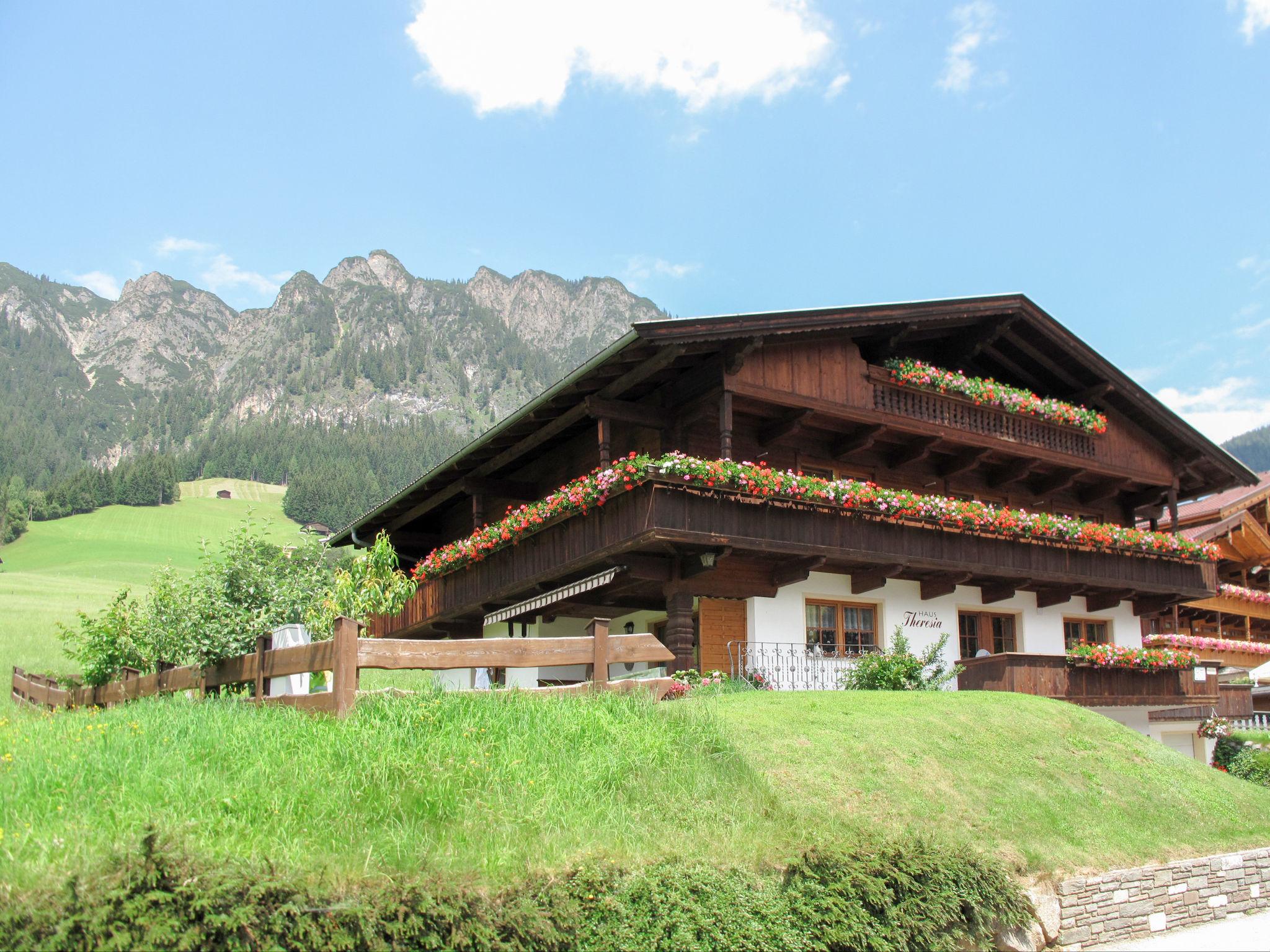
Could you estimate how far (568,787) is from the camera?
Result: 9500 mm

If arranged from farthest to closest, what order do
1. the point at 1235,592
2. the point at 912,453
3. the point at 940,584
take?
the point at 1235,592
the point at 912,453
the point at 940,584

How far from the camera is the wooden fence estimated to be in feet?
34.2

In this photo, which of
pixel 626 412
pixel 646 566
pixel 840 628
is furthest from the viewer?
pixel 840 628

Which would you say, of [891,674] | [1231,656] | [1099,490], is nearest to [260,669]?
[891,674]

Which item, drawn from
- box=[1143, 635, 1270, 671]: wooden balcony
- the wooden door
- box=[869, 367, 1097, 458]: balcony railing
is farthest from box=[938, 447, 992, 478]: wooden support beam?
box=[1143, 635, 1270, 671]: wooden balcony

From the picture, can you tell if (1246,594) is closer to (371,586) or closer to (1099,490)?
(1099,490)

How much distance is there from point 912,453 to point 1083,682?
567 cm

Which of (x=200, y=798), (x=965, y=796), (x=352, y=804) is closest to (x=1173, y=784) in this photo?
(x=965, y=796)

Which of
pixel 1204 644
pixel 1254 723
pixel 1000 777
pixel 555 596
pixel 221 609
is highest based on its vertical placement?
pixel 555 596

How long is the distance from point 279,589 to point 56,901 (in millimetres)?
11772

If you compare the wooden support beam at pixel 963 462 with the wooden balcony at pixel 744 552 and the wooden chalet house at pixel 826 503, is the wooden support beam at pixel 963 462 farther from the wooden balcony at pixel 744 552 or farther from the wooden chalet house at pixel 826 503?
the wooden balcony at pixel 744 552

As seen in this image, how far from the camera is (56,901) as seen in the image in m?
5.94

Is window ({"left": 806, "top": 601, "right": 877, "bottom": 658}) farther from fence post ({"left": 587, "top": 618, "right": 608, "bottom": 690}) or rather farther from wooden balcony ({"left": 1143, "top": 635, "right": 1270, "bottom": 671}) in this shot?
wooden balcony ({"left": 1143, "top": 635, "right": 1270, "bottom": 671})

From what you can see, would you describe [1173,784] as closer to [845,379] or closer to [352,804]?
[845,379]
